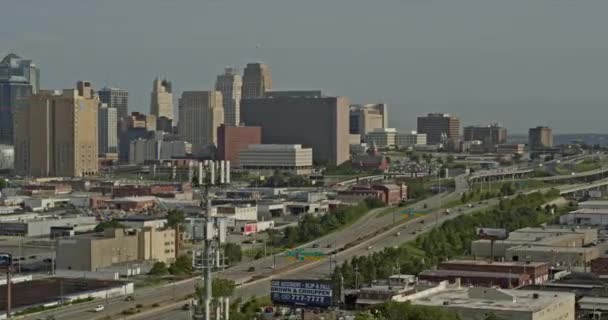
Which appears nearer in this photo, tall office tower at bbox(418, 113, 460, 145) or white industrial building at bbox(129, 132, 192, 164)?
white industrial building at bbox(129, 132, 192, 164)

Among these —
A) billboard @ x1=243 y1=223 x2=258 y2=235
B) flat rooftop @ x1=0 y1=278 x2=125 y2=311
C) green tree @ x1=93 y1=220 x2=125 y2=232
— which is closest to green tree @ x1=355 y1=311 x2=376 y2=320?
flat rooftop @ x1=0 y1=278 x2=125 y2=311

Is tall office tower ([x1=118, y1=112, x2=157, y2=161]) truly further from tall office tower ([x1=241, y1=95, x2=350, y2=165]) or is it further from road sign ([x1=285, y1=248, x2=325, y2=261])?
road sign ([x1=285, y1=248, x2=325, y2=261])

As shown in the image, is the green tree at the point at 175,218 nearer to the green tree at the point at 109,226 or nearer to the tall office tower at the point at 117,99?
the green tree at the point at 109,226

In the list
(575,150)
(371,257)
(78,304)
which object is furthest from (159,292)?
(575,150)

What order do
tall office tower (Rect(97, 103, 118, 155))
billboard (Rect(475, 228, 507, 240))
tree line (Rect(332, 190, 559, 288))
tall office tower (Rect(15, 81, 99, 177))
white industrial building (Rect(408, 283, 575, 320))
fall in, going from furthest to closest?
tall office tower (Rect(97, 103, 118, 155))
tall office tower (Rect(15, 81, 99, 177))
billboard (Rect(475, 228, 507, 240))
tree line (Rect(332, 190, 559, 288))
white industrial building (Rect(408, 283, 575, 320))

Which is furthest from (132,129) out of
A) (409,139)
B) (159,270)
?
(159,270)

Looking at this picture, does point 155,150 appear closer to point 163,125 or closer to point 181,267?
point 163,125
